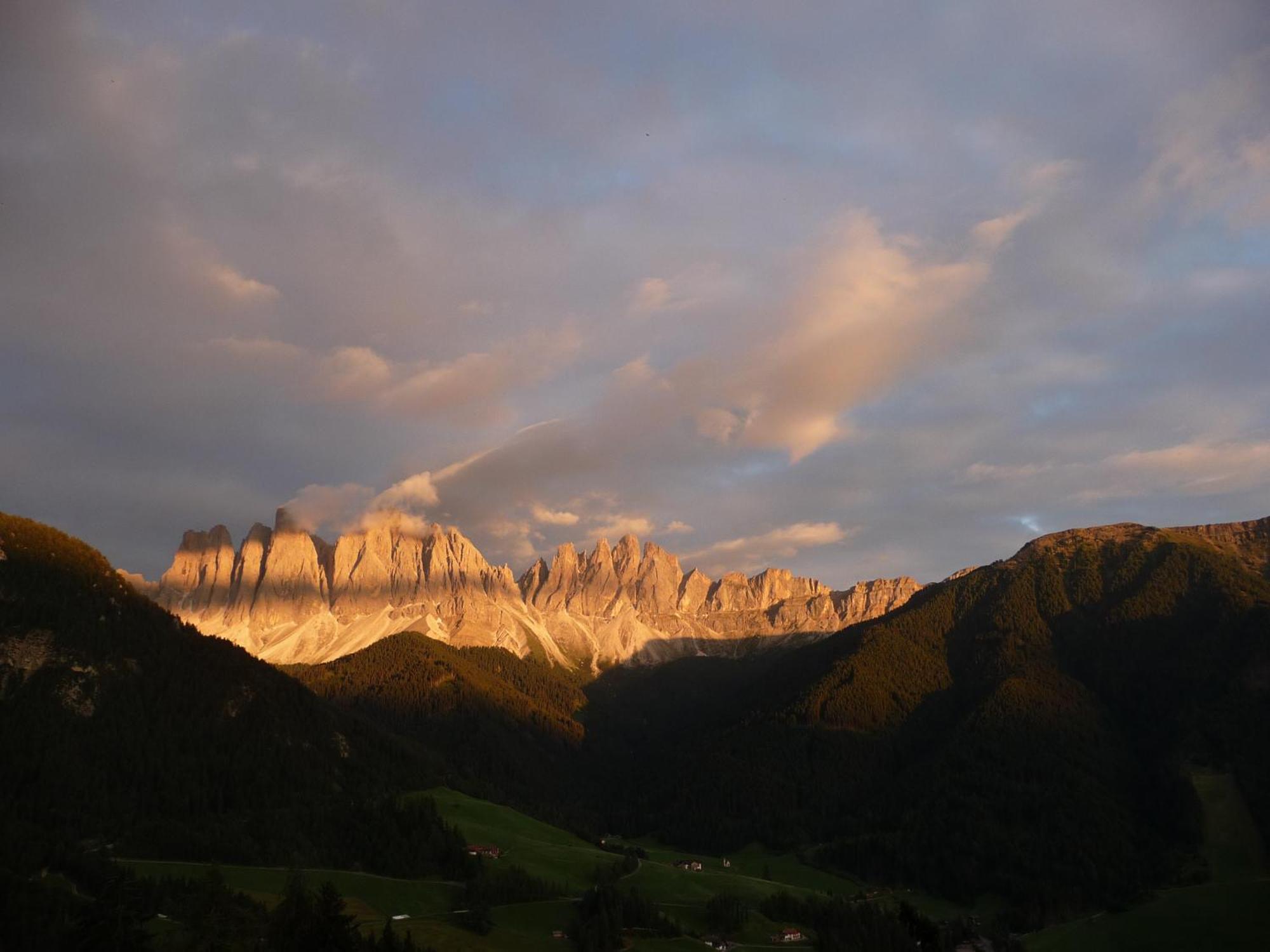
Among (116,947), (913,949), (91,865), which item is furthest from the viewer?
(913,949)

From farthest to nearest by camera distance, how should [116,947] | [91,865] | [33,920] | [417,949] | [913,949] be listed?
[913,949] < [91,865] < [417,949] < [33,920] < [116,947]

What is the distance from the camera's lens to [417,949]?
138m

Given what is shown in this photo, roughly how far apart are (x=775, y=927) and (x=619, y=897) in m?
32.0

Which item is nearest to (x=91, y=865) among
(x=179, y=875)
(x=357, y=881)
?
(x=179, y=875)

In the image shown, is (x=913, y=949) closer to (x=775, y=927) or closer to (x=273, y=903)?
(x=775, y=927)

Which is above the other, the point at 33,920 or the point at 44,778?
the point at 44,778

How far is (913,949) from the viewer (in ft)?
600

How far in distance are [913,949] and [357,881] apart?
10661 cm

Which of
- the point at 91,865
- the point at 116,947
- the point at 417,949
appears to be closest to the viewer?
the point at 116,947

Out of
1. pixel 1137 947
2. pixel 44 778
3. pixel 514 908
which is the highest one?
pixel 44 778

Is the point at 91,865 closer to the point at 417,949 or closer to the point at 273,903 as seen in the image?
the point at 273,903

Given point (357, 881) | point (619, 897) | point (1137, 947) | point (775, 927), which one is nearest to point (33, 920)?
point (357, 881)

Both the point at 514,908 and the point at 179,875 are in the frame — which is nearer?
the point at 179,875

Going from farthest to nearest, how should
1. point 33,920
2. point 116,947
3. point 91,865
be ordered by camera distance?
1. point 91,865
2. point 33,920
3. point 116,947
